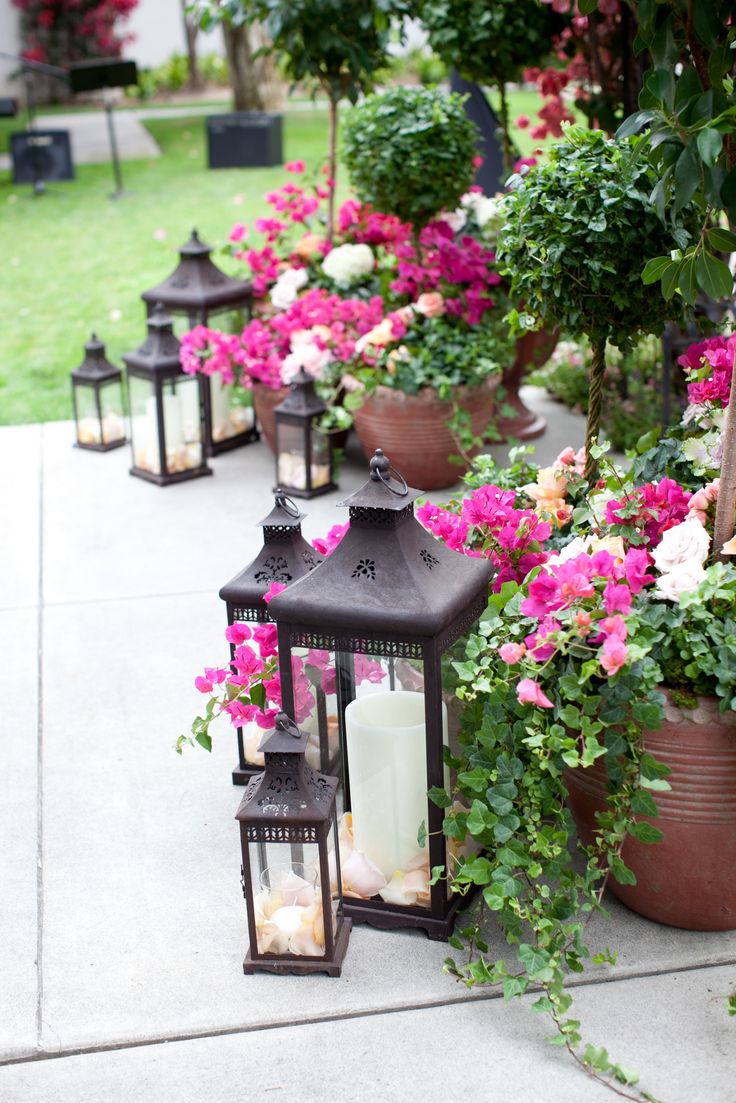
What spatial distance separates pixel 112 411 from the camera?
532 cm

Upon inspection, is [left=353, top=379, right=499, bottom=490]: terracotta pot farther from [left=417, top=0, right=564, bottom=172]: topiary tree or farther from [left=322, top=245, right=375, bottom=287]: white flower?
[left=417, top=0, right=564, bottom=172]: topiary tree

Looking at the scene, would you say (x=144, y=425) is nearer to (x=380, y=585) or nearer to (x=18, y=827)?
(x=18, y=827)

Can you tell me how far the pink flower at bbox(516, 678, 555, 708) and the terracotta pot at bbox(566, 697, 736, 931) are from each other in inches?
9.3

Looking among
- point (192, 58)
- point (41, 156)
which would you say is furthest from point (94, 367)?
point (192, 58)

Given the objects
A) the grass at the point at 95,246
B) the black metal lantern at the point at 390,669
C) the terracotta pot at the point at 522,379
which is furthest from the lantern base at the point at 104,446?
the black metal lantern at the point at 390,669

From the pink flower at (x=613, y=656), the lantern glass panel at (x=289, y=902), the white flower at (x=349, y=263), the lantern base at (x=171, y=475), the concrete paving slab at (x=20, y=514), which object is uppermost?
the white flower at (x=349, y=263)

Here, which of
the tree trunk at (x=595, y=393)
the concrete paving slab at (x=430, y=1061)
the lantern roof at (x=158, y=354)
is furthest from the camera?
the lantern roof at (x=158, y=354)

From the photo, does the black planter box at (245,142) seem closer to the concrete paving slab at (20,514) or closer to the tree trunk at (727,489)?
the concrete paving slab at (20,514)

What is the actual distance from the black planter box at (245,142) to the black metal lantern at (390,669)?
36.0 ft

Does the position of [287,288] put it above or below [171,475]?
above

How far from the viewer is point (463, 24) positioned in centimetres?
499

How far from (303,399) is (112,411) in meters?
1.12

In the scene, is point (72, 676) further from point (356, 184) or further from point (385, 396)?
point (356, 184)

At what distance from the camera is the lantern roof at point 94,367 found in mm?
5012
